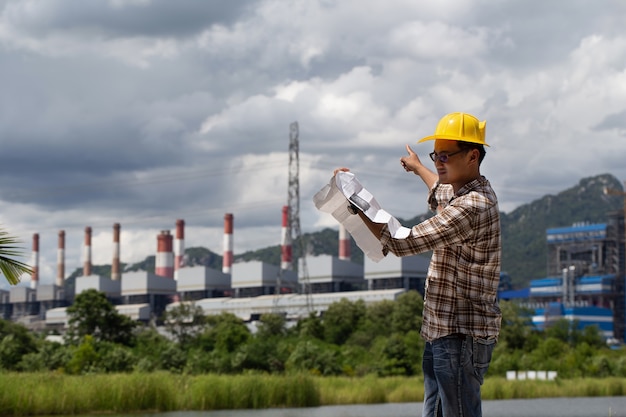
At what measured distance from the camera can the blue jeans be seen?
3.35 m

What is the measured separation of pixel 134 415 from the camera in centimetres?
1827

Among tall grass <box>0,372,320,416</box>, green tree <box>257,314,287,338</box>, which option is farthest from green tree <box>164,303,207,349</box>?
tall grass <box>0,372,320,416</box>

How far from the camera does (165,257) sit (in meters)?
118

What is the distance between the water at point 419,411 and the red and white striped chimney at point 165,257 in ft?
281

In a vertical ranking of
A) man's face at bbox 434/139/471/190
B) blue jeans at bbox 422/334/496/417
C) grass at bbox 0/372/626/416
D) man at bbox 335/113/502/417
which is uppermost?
man's face at bbox 434/139/471/190

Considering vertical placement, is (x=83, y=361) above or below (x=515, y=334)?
above

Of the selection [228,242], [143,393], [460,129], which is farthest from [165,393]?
[228,242]

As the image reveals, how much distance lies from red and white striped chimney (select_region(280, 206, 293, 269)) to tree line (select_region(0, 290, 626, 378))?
80.7ft

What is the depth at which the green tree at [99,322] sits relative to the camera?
5147 centimetres

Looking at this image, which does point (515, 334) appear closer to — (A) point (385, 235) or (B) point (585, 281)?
(B) point (585, 281)

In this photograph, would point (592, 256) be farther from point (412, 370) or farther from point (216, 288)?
point (412, 370)

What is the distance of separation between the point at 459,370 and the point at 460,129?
2.51 ft

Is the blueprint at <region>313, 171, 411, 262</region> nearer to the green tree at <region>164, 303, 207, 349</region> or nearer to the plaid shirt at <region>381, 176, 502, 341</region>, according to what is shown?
the plaid shirt at <region>381, 176, 502, 341</region>

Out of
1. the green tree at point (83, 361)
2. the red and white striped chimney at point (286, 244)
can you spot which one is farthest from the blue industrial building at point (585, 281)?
the green tree at point (83, 361)
